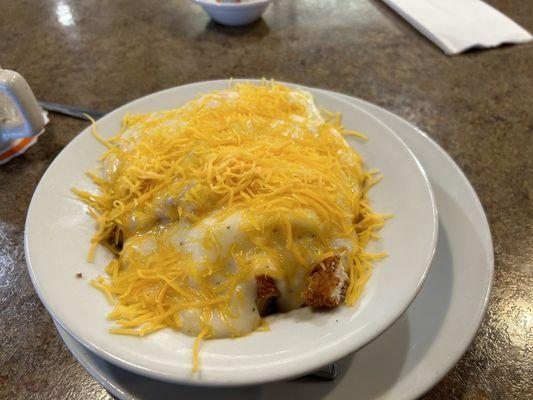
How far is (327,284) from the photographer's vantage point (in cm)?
80

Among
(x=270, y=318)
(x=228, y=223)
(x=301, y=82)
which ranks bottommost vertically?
(x=301, y=82)

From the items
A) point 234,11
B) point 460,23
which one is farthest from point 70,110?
point 460,23

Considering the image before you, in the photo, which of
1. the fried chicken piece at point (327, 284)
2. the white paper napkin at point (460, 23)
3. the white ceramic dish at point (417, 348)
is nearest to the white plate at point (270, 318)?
the fried chicken piece at point (327, 284)

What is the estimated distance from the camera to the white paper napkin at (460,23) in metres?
1.96

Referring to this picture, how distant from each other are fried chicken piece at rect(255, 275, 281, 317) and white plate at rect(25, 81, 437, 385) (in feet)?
0.11

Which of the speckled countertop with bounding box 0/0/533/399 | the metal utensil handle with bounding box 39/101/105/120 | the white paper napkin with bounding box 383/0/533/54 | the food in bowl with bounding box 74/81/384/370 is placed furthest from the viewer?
the white paper napkin with bounding box 383/0/533/54

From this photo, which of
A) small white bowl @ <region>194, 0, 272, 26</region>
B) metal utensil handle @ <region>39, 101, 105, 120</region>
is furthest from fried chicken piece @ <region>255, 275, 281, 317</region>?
small white bowl @ <region>194, 0, 272, 26</region>

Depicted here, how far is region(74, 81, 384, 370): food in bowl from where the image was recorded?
32.0 inches

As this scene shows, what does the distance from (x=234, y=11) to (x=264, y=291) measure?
159 cm

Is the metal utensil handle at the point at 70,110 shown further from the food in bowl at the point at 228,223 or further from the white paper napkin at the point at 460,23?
the white paper napkin at the point at 460,23

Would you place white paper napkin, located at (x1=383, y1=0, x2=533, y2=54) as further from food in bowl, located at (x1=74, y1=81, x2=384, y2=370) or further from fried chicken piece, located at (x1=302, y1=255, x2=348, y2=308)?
fried chicken piece, located at (x1=302, y1=255, x2=348, y2=308)

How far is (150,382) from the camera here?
831 mm

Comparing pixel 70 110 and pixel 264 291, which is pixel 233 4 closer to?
pixel 70 110

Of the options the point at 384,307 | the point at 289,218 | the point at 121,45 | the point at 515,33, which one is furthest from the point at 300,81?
the point at 384,307
